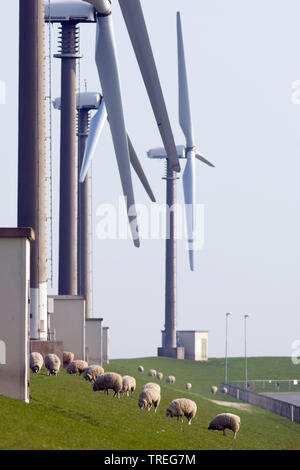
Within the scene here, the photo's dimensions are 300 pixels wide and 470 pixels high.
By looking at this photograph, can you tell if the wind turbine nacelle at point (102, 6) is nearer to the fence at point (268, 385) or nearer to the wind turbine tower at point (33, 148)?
the wind turbine tower at point (33, 148)

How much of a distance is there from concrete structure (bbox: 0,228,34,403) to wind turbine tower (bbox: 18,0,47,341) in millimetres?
24359

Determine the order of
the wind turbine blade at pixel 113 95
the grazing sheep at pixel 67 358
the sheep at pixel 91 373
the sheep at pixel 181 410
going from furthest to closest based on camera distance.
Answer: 1. the grazing sheep at pixel 67 358
2. the sheep at pixel 91 373
3. the sheep at pixel 181 410
4. the wind turbine blade at pixel 113 95

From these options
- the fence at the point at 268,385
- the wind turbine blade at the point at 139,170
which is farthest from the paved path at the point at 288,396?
the wind turbine blade at the point at 139,170

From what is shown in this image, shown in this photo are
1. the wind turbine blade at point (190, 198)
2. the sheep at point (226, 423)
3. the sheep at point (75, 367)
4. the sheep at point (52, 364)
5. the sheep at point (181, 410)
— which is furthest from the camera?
the wind turbine blade at point (190, 198)

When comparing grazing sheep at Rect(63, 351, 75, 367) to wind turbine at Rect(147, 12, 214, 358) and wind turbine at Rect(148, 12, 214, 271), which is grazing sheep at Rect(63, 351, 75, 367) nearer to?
wind turbine at Rect(148, 12, 214, 271)

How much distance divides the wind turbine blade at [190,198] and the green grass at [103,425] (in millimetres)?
22103

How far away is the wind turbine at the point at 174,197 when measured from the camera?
84938 mm

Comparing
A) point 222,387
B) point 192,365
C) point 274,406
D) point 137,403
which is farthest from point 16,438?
point 192,365

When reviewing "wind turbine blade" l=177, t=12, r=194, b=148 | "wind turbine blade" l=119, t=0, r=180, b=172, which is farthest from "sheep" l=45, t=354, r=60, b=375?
"wind turbine blade" l=177, t=12, r=194, b=148

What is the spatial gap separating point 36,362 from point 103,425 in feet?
60.1

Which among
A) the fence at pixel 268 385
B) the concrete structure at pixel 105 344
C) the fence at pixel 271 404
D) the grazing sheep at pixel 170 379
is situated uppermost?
the concrete structure at pixel 105 344

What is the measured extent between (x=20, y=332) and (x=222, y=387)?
2833 inches
